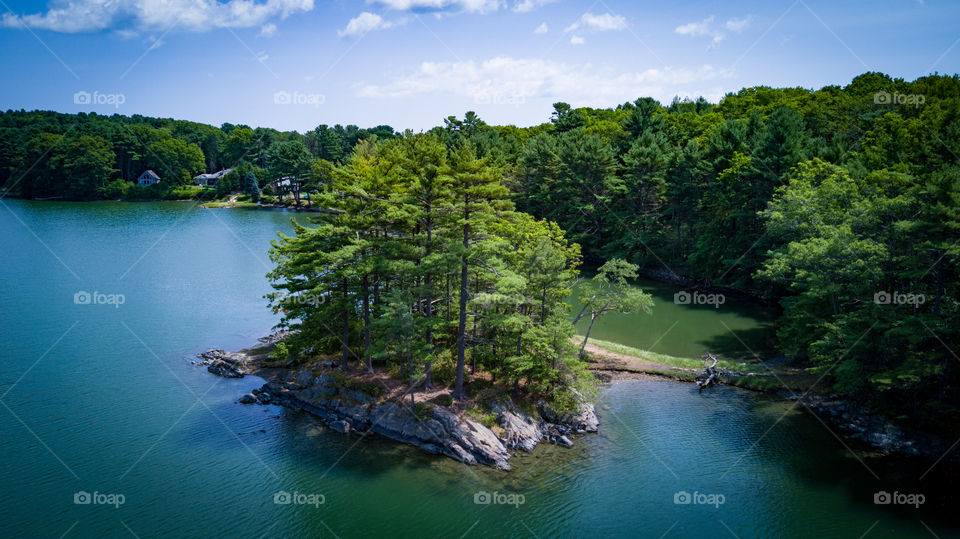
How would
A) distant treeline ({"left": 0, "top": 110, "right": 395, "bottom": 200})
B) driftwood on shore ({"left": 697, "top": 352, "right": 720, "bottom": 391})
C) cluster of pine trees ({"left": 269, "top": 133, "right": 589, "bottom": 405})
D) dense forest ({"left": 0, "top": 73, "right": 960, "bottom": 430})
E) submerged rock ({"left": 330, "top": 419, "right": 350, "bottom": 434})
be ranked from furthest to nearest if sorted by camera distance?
distant treeline ({"left": 0, "top": 110, "right": 395, "bottom": 200}), driftwood on shore ({"left": 697, "top": 352, "right": 720, "bottom": 391}), submerged rock ({"left": 330, "top": 419, "right": 350, "bottom": 434}), cluster of pine trees ({"left": 269, "top": 133, "right": 589, "bottom": 405}), dense forest ({"left": 0, "top": 73, "right": 960, "bottom": 430})

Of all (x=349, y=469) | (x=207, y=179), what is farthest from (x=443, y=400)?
(x=207, y=179)

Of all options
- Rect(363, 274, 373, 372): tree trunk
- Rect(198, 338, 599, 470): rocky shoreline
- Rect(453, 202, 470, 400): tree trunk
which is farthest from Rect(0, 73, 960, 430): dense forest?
Rect(198, 338, 599, 470): rocky shoreline

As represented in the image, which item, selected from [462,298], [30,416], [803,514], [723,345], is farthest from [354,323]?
[723,345]

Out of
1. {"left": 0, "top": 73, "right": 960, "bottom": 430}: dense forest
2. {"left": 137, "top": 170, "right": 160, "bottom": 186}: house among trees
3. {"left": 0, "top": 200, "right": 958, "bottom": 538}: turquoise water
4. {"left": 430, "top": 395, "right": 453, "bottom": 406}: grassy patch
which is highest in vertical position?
{"left": 137, "top": 170, "right": 160, "bottom": 186}: house among trees

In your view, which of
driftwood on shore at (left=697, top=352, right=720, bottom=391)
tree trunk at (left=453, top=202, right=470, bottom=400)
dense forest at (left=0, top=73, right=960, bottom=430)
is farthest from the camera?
driftwood on shore at (left=697, top=352, right=720, bottom=391)

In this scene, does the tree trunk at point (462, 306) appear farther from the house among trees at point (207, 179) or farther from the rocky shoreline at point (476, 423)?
the house among trees at point (207, 179)

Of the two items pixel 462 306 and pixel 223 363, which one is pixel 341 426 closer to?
pixel 462 306

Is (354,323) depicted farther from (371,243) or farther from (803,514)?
(803,514)

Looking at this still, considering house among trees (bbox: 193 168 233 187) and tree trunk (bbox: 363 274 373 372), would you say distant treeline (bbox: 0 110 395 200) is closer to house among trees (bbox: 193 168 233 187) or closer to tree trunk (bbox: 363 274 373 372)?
house among trees (bbox: 193 168 233 187)
